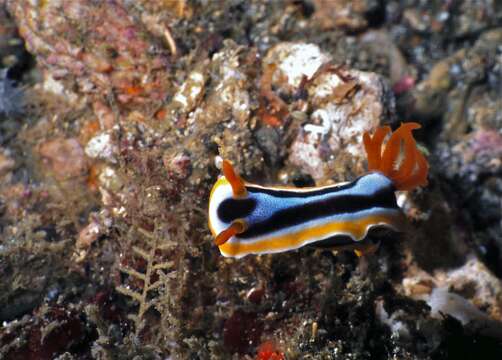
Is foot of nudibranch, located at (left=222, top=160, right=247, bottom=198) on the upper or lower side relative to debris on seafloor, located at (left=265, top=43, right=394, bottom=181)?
upper

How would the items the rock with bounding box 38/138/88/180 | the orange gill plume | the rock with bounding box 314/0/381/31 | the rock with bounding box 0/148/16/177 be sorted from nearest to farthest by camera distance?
the orange gill plume, the rock with bounding box 38/138/88/180, the rock with bounding box 0/148/16/177, the rock with bounding box 314/0/381/31

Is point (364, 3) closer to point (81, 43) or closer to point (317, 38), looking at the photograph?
point (317, 38)

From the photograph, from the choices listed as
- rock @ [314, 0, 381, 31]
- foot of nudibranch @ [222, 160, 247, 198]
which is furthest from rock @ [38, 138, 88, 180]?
rock @ [314, 0, 381, 31]

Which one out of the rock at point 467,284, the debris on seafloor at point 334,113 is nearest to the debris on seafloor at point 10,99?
the debris on seafloor at point 334,113

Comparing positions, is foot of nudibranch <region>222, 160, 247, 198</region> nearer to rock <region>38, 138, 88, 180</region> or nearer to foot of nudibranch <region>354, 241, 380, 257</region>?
foot of nudibranch <region>354, 241, 380, 257</region>

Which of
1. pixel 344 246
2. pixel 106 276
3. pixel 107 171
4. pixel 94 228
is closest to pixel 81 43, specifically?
pixel 107 171

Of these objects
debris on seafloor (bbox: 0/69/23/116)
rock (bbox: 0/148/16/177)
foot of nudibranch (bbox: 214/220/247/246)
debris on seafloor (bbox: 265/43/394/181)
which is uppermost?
debris on seafloor (bbox: 0/69/23/116)

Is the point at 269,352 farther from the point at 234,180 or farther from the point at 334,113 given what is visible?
the point at 334,113

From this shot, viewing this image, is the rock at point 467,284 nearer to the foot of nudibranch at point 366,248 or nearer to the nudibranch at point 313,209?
the foot of nudibranch at point 366,248
